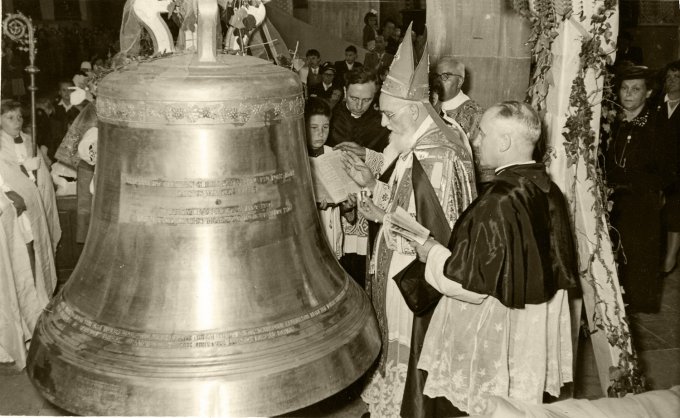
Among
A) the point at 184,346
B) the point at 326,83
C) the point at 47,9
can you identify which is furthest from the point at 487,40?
the point at 47,9

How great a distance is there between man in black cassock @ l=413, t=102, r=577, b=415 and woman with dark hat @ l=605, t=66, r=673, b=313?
11.7ft

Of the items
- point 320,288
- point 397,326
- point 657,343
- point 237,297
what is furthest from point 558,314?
point 657,343

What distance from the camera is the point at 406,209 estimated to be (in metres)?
3.81

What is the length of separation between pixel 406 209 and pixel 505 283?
1.01 meters

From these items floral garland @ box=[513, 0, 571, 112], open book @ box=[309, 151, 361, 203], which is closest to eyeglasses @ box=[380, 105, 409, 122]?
open book @ box=[309, 151, 361, 203]

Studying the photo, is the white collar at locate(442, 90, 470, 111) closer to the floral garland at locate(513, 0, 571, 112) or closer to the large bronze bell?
the floral garland at locate(513, 0, 571, 112)

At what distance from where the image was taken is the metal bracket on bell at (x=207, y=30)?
1577 mm

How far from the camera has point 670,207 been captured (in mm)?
7555

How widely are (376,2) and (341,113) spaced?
12079 mm

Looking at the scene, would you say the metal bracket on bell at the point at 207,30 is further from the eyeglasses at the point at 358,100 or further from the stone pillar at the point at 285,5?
the stone pillar at the point at 285,5

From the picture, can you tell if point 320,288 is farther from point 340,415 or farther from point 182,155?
point 340,415

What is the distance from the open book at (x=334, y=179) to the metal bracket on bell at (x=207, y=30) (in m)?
2.48

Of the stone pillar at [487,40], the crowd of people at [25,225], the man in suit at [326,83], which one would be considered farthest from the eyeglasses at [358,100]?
the man in suit at [326,83]

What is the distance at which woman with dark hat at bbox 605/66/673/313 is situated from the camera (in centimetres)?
637
